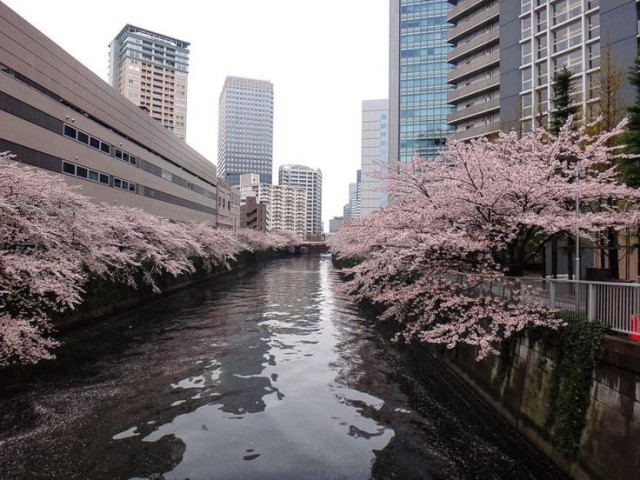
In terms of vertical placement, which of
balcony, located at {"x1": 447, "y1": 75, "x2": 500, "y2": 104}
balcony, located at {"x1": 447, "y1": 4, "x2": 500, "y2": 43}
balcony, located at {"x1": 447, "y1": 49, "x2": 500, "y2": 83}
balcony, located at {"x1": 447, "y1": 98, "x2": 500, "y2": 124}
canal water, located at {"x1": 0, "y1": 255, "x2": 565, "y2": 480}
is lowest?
canal water, located at {"x1": 0, "y1": 255, "x2": 565, "y2": 480}

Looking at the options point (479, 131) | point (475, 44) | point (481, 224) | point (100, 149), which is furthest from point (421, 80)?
point (481, 224)

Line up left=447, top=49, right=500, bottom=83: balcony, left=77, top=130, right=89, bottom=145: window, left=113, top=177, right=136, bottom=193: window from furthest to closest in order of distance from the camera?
left=447, top=49, right=500, bottom=83: balcony → left=113, top=177, right=136, bottom=193: window → left=77, top=130, right=89, bottom=145: window

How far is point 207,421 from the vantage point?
10.7 m

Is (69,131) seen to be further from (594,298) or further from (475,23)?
(475,23)

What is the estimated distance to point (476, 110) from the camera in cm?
4841

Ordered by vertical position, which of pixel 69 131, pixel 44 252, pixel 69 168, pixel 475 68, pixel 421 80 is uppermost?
pixel 421 80

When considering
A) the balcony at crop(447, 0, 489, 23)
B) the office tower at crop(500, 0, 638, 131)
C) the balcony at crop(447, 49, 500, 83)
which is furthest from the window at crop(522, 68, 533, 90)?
the balcony at crop(447, 0, 489, 23)

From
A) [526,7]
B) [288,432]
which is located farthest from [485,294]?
[526,7]

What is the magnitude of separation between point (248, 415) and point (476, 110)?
47519 millimetres

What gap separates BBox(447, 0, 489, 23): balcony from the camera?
49944 millimetres

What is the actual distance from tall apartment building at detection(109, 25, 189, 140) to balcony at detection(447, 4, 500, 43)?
145 metres

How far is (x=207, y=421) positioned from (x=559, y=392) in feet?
28.0

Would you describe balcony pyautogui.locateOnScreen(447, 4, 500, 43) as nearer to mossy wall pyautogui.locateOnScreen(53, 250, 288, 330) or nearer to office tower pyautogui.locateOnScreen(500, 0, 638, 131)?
office tower pyautogui.locateOnScreen(500, 0, 638, 131)

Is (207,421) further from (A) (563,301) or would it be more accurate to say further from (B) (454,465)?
(A) (563,301)
